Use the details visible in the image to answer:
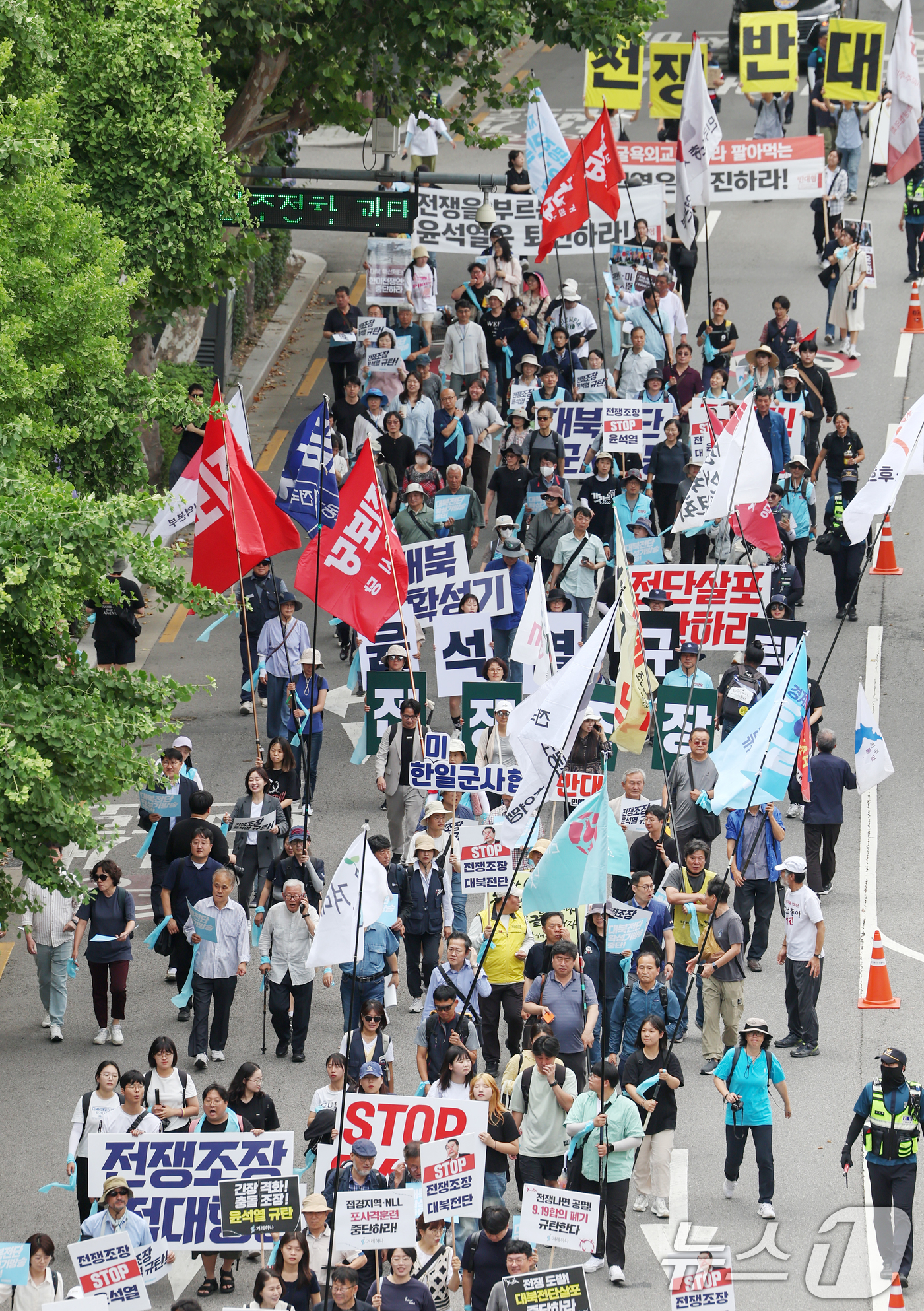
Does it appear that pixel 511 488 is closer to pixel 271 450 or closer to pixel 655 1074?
pixel 271 450

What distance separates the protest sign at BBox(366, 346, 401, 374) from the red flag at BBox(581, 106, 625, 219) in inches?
120

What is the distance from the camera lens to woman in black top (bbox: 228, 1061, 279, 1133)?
552 inches

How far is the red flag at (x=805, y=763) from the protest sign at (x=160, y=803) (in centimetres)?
482

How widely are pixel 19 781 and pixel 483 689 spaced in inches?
252

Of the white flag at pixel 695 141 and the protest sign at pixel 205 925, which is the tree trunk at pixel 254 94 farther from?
the protest sign at pixel 205 925

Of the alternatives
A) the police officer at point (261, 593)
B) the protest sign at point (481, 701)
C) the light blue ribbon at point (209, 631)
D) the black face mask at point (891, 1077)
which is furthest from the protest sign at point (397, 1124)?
the police officer at point (261, 593)

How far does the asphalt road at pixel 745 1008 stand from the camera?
46.4 feet

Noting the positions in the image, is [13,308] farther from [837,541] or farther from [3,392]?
[837,541]

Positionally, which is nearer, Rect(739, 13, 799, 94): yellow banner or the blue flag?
the blue flag

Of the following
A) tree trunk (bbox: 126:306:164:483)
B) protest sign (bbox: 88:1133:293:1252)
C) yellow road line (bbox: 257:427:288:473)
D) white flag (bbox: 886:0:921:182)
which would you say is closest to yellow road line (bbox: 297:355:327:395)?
yellow road line (bbox: 257:427:288:473)

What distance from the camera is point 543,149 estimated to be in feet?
86.3

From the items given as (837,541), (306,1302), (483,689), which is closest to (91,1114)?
(306,1302)

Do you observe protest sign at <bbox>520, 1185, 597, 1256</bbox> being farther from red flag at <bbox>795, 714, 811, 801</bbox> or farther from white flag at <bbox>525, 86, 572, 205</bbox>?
white flag at <bbox>525, 86, 572, 205</bbox>

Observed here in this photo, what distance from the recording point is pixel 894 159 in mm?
27031
